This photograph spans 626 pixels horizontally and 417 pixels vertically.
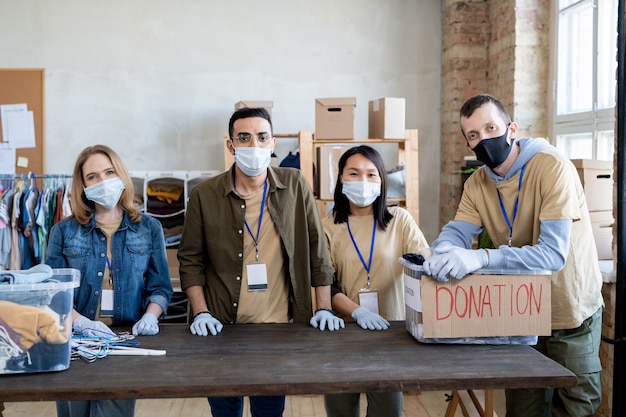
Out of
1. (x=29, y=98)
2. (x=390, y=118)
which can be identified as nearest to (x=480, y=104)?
(x=390, y=118)

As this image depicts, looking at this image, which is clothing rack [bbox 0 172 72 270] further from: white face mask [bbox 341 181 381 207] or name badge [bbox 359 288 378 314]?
name badge [bbox 359 288 378 314]

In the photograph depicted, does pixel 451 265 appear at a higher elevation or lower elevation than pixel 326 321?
higher

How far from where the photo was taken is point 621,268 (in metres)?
2.65

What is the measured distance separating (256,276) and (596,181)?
2.02 metres

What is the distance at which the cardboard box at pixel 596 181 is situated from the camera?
3277 mm

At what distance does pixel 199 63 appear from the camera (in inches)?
195

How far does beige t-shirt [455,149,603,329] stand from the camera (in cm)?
208

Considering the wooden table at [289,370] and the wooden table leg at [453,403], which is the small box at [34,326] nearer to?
the wooden table at [289,370]

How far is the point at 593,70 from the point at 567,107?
0.39 metres

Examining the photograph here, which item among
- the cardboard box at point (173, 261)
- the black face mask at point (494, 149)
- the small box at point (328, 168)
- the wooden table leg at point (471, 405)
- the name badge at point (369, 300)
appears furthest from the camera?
the cardboard box at point (173, 261)

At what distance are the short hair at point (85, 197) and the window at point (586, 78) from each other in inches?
104

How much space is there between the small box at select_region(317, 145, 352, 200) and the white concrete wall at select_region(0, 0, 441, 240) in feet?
2.52

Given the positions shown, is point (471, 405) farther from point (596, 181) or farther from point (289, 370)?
point (289, 370)

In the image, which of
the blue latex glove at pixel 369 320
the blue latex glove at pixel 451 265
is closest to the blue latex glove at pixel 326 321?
the blue latex glove at pixel 369 320
